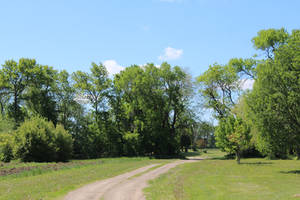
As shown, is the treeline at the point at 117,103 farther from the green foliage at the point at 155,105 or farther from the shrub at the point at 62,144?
the shrub at the point at 62,144

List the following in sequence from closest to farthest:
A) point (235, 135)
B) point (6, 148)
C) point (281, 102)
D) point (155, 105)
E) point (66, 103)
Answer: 1. point (281, 102)
2. point (235, 135)
3. point (6, 148)
4. point (155, 105)
5. point (66, 103)

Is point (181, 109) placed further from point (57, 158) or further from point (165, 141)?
point (57, 158)

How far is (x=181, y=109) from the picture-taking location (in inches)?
2175

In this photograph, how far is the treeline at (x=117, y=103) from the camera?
5511 centimetres

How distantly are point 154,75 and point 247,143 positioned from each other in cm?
→ 2418

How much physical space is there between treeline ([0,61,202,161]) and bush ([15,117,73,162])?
1285 centimetres

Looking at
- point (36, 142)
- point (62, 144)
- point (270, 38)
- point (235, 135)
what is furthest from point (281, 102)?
point (62, 144)

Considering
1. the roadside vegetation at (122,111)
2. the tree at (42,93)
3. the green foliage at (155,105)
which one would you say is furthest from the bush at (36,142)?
the tree at (42,93)

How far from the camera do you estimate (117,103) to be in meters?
60.4

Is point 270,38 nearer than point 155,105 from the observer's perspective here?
Yes

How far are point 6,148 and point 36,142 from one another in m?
5.72

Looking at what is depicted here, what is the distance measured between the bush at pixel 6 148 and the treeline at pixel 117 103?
1199 cm

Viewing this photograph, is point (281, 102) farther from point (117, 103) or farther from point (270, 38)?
point (117, 103)

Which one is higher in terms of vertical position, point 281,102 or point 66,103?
point 66,103
